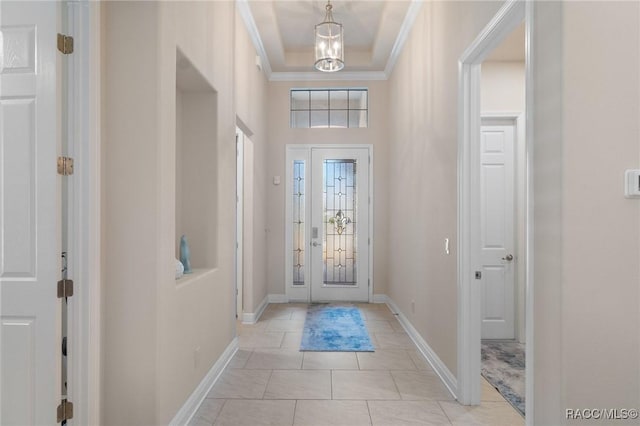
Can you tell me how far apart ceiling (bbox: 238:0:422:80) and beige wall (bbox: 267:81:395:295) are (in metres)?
0.26

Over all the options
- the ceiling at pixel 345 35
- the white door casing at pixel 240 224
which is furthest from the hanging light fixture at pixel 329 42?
the white door casing at pixel 240 224

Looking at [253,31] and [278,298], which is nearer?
[253,31]

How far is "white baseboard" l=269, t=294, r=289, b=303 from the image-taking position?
6047 millimetres

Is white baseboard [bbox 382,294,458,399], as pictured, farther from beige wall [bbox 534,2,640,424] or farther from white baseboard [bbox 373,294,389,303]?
beige wall [bbox 534,2,640,424]

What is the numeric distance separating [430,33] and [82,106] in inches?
116

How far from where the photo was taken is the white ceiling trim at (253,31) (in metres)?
4.02

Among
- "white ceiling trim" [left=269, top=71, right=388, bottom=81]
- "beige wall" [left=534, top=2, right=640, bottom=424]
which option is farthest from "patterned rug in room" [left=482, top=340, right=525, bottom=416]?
"white ceiling trim" [left=269, top=71, right=388, bottom=81]

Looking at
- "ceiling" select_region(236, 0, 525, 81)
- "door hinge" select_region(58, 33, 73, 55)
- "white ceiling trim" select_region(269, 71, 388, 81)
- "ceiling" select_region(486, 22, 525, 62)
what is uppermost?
"ceiling" select_region(236, 0, 525, 81)

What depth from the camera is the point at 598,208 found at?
1.67m

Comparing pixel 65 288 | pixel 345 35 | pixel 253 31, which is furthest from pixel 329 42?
pixel 65 288

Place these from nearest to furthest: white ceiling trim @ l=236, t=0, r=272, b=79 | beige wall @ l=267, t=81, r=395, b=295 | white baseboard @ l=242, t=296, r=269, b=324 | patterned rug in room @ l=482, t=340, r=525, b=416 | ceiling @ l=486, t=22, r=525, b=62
→ patterned rug in room @ l=482, t=340, r=525, b=416
ceiling @ l=486, t=22, r=525, b=62
white ceiling trim @ l=236, t=0, r=272, b=79
white baseboard @ l=242, t=296, r=269, b=324
beige wall @ l=267, t=81, r=395, b=295

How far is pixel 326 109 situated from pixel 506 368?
424cm

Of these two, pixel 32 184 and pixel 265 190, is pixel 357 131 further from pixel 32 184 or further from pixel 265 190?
pixel 32 184

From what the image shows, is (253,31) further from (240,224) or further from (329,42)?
(240,224)
